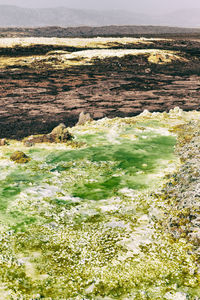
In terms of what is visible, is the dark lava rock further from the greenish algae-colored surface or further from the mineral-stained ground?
the greenish algae-colored surface

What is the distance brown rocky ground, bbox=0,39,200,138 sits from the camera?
56.7ft

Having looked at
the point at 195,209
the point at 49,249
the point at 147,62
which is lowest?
the point at 49,249

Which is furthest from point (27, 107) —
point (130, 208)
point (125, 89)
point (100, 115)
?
point (130, 208)

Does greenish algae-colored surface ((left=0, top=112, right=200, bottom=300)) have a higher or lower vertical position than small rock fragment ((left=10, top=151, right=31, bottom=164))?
lower

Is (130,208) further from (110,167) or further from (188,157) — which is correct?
(188,157)

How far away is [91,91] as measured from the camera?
23.8m

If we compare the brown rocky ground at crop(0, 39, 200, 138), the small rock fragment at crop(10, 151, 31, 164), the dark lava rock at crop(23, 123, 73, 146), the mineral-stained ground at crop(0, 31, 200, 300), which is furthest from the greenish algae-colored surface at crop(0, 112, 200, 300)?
the brown rocky ground at crop(0, 39, 200, 138)

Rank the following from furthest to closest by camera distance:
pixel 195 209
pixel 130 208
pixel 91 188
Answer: pixel 91 188 < pixel 130 208 < pixel 195 209

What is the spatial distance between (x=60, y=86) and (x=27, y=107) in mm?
6322

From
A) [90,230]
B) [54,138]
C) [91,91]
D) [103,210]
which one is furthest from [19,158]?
[91,91]

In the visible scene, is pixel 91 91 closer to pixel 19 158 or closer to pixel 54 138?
pixel 54 138

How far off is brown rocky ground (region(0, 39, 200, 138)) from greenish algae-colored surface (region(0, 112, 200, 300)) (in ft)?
20.4

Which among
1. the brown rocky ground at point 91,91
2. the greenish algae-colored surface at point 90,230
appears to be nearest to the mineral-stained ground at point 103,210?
the greenish algae-colored surface at point 90,230

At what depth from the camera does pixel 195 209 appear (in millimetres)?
5578
